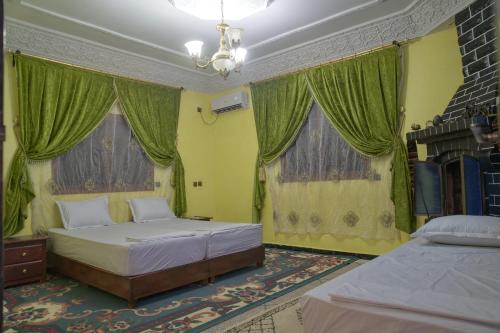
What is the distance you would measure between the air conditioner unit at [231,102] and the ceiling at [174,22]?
33.1 inches

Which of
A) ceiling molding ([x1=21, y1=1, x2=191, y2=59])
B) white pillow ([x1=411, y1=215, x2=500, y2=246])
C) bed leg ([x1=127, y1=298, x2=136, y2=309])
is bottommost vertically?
bed leg ([x1=127, y1=298, x2=136, y2=309])

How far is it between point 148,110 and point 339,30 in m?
2.90

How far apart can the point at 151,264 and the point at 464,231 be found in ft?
8.00

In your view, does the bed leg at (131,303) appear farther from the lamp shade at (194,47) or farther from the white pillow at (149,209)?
the lamp shade at (194,47)

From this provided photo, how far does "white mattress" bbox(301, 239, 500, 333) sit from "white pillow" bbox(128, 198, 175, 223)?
342cm

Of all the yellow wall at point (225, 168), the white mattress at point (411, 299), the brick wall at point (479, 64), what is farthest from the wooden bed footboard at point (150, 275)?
the brick wall at point (479, 64)

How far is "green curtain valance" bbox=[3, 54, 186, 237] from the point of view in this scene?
12.8 feet

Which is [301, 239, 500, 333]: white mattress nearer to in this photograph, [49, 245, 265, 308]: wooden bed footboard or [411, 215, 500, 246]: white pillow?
[411, 215, 500, 246]: white pillow

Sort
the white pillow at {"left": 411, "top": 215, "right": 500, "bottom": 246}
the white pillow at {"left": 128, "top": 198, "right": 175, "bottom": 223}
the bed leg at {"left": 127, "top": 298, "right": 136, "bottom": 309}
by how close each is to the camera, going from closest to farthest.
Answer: the white pillow at {"left": 411, "top": 215, "right": 500, "bottom": 246} → the bed leg at {"left": 127, "top": 298, "right": 136, "bottom": 309} → the white pillow at {"left": 128, "top": 198, "right": 175, "bottom": 223}

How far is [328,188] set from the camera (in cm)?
478

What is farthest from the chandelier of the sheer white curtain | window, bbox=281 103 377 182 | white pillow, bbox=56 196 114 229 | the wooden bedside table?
the wooden bedside table

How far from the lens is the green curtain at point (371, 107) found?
405 cm

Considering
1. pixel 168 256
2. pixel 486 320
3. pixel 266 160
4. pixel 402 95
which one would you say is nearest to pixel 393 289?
pixel 486 320

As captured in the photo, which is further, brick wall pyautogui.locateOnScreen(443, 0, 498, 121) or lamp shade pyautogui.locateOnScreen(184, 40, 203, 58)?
lamp shade pyautogui.locateOnScreen(184, 40, 203, 58)
